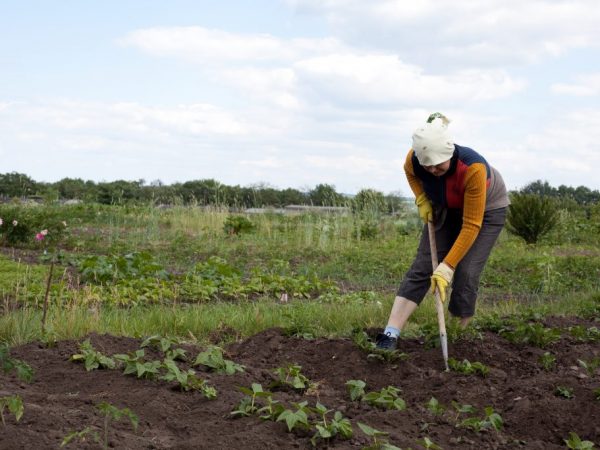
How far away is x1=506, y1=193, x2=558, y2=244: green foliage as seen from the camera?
1468 cm

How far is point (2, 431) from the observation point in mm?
3033

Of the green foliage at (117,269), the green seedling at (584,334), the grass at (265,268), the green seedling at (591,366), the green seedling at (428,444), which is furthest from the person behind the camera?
the green foliage at (117,269)

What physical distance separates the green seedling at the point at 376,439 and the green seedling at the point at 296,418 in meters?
0.24

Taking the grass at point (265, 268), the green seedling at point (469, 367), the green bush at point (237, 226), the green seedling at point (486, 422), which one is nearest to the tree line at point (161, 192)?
the grass at point (265, 268)

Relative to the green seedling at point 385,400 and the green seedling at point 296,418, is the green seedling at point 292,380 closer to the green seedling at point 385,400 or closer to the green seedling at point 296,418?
the green seedling at point 385,400

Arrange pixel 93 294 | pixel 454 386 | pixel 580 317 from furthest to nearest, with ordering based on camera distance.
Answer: pixel 93 294 < pixel 580 317 < pixel 454 386

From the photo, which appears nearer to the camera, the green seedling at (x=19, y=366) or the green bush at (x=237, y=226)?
the green seedling at (x=19, y=366)

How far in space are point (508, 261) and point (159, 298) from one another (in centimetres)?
567

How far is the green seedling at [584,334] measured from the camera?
5.74 m

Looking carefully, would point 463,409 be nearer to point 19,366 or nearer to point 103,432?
point 103,432

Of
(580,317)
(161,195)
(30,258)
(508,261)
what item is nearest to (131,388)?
(580,317)

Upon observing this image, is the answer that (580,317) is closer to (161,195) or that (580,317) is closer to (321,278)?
(321,278)

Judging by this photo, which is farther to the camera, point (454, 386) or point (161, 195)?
point (161, 195)

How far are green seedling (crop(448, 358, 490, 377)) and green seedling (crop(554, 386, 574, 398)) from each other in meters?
0.52
